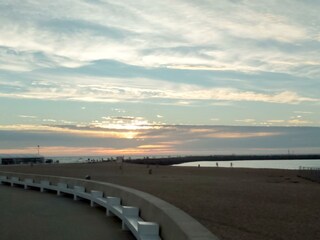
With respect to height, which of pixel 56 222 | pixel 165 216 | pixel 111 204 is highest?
pixel 165 216

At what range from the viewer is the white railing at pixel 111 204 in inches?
349

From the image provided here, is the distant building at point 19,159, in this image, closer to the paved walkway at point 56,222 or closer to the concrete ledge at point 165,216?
the paved walkway at point 56,222

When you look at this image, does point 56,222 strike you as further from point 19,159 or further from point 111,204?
point 19,159

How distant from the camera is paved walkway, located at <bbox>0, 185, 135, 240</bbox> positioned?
11.0m

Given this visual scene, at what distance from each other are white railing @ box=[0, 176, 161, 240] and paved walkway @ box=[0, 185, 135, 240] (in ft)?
0.98

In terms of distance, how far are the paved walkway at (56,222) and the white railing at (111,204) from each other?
299 millimetres

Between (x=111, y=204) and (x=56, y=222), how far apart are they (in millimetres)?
1547

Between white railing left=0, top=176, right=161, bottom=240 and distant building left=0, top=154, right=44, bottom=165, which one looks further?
distant building left=0, top=154, right=44, bottom=165

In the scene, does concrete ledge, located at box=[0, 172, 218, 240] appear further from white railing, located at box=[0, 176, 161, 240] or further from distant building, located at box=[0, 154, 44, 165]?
distant building, located at box=[0, 154, 44, 165]

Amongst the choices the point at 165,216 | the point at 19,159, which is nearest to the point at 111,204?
the point at 165,216

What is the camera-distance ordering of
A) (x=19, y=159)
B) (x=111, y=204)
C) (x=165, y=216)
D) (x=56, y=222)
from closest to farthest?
(x=165, y=216) → (x=56, y=222) → (x=111, y=204) → (x=19, y=159)

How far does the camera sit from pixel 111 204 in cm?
1358

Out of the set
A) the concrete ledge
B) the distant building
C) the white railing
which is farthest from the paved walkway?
the distant building

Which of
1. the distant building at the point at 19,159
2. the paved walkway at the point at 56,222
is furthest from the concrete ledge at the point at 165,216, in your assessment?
the distant building at the point at 19,159
